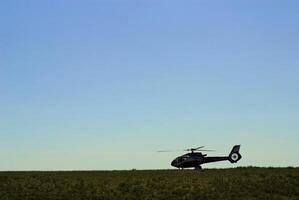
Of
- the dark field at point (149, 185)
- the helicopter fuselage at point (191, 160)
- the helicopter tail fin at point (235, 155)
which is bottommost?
the dark field at point (149, 185)

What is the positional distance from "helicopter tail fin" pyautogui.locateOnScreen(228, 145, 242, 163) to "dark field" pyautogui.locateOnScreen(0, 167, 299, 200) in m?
18.9

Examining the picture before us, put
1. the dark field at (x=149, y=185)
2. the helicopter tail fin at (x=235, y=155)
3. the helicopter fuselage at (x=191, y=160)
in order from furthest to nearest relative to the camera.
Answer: the helicopter tail fin at (x=235, y=155) < the helicopter fuselage at (x=191, y=160) < the dark field at (x=149, y=185)

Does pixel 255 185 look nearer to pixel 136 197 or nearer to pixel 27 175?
pixel 136 197

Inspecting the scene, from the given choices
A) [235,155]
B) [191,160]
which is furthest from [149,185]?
[235,155]

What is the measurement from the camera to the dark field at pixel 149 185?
1996 inches

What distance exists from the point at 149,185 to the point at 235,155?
2709 cm

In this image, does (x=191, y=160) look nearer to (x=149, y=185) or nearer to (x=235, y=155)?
(x=235, y=155)

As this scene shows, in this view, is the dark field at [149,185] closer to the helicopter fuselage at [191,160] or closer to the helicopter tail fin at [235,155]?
the helicopter fuselage at [191,160]

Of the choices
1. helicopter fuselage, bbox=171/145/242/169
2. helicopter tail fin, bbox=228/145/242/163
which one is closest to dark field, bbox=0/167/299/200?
helicopter fuselage, bbox=171/145/242/169

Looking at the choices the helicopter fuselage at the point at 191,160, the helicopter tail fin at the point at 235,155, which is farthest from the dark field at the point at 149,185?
the helicopter tail fin at the point at 235,155

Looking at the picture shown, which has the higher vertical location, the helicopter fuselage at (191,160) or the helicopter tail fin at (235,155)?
the helicopter tail fin at (235,155)

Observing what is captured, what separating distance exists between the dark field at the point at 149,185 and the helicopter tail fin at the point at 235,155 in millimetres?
18884

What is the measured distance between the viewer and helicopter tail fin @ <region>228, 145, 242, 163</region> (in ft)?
254

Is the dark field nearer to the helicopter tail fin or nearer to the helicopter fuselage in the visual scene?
the helicopter fuselage
